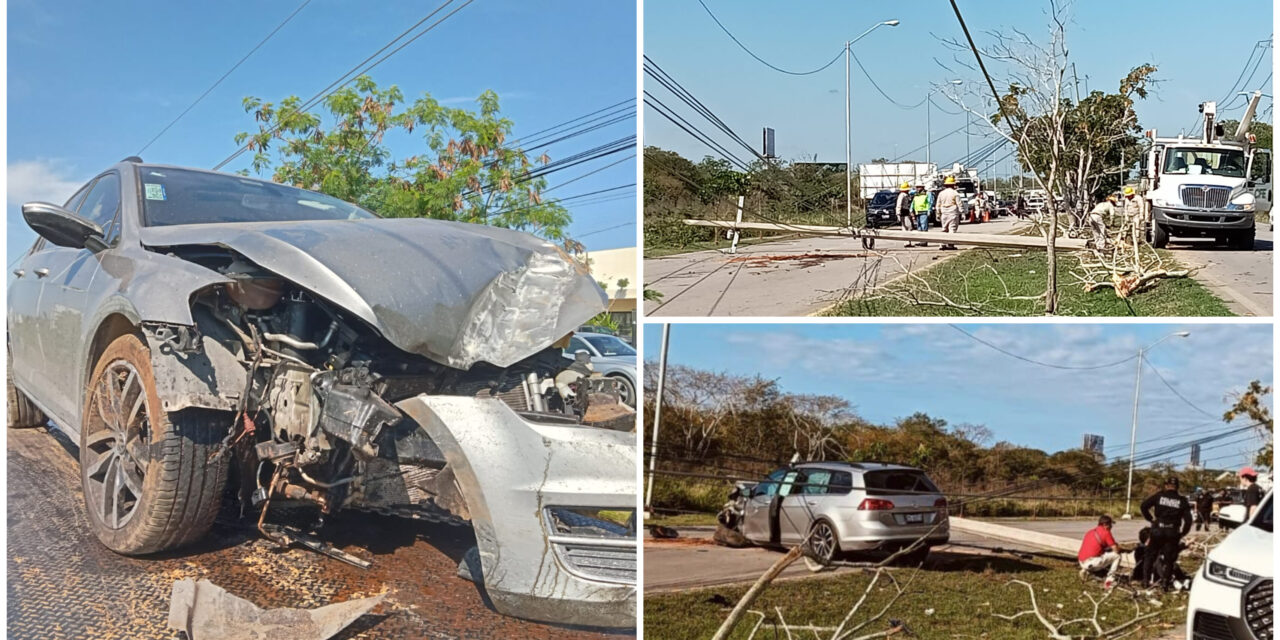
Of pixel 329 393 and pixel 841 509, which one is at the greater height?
pixel 329 393

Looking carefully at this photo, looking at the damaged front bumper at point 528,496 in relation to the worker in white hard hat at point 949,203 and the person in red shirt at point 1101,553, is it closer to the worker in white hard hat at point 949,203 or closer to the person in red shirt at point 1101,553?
the person in red shirt at point 1101,553

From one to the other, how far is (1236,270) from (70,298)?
235 inches

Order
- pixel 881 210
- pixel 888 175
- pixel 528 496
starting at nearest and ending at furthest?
pixel 528 496 → pixel 888 175 → pixel 881 210

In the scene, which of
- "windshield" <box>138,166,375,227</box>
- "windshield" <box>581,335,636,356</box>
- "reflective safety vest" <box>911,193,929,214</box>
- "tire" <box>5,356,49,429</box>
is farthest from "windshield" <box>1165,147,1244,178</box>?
"tire" <box>5,356,49,429</box>

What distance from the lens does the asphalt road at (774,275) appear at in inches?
163

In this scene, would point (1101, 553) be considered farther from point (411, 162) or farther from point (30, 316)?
point (30, 316)

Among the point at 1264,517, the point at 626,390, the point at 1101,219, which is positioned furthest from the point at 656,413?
the point at 1101,219

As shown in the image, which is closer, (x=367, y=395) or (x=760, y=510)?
(x=367, y=395)

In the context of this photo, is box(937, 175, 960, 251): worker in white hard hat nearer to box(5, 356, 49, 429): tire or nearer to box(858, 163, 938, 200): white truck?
box(858, 163, 938, 200): white truck

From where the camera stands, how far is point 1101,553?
12.7 ft

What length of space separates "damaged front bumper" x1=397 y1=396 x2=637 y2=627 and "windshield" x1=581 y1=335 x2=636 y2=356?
14.6 inches

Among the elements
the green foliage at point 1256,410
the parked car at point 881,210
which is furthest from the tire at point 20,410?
the green foliage at point 1256,410

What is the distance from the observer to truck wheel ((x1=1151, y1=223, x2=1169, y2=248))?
19.5ft

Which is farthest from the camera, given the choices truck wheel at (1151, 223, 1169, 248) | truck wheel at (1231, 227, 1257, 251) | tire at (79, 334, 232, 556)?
truck wheel at (1151, 223, 1169, 248)
